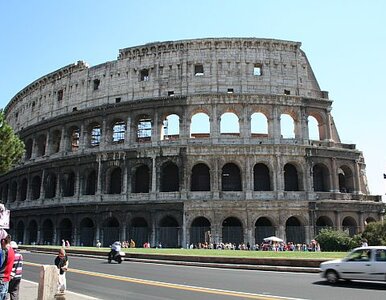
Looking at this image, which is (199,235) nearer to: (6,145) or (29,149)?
(6,145)

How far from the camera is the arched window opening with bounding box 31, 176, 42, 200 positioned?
37.8 metres

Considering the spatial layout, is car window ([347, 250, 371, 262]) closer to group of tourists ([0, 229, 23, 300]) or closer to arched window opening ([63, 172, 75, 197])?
group of tourists ([0, 229, 23, 300])

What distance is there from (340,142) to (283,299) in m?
28.4

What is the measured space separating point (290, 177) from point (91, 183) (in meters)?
17.6

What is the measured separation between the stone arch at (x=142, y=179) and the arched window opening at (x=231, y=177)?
6333mm

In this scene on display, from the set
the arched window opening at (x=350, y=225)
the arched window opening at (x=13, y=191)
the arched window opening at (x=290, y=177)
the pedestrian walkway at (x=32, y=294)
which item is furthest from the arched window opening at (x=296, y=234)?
the arched window opening at (x=13, y=191)

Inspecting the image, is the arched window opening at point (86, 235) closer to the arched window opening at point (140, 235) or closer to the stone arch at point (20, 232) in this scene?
the arched window opening at point (140, 235)

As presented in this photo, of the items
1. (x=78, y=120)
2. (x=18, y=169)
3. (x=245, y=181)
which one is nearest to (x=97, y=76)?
(x=78, y=120)

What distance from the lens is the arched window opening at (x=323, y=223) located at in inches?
1147

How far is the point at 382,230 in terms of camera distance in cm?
2273

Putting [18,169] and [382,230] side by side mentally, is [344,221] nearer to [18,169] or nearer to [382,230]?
[382,230]

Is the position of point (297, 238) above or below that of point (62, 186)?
below

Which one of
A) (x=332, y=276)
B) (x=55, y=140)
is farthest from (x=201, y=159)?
(x=332, y=276)

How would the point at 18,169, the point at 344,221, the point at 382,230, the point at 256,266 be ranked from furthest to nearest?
1. the point at 18,169
2. the point at 344,221
3. the point at 382,230
4. the point at 256,266
